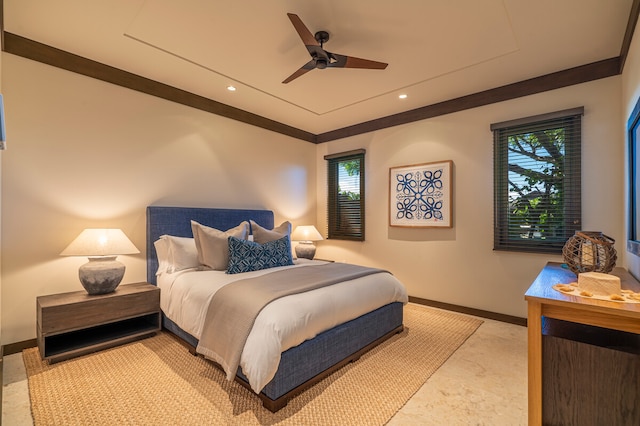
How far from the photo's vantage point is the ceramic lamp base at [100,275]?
2.61 m

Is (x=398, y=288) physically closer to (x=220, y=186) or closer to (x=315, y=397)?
(x=315, y=397)

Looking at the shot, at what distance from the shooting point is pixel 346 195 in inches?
200

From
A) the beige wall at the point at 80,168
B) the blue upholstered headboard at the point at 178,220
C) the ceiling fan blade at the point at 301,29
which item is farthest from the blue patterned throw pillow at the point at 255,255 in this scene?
the ceiling fan blade at the point at 301,29

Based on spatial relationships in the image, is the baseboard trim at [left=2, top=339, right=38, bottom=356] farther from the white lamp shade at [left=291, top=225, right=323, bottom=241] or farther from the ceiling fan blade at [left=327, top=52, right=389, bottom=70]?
the ceiling fan blade at [left=327, top=52, right=389, bottom=70]

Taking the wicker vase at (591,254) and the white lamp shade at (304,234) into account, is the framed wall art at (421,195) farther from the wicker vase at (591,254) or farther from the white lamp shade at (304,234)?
the wicker vase at (591,254)

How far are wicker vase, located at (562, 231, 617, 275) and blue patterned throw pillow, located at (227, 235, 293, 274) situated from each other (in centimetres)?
245

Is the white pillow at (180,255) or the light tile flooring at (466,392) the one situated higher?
the white pillow at (180,255)

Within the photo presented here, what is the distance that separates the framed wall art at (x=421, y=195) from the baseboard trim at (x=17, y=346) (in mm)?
4144

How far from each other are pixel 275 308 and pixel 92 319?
1.77 m

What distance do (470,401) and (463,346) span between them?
89 centimetres

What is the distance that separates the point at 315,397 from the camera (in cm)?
200

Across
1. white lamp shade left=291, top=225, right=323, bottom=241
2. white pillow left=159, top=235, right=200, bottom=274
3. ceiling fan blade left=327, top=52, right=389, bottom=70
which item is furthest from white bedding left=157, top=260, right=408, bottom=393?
ceiling fan blade left=327, top=52, right=389, bottom=70

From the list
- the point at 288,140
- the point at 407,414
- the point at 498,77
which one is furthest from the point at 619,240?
the point at 288,140

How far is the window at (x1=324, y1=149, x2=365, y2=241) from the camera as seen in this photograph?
4848mm
